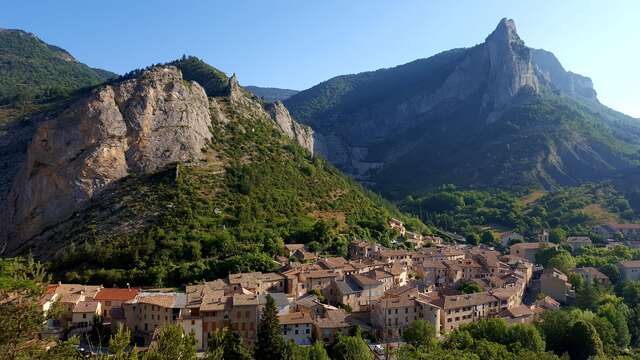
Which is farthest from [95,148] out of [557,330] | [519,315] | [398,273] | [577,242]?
[577,242]

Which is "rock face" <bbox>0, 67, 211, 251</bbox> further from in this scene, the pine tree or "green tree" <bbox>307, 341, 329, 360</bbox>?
the pine tree

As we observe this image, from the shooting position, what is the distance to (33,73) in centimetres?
17150

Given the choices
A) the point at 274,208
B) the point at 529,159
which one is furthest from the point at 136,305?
the point at 529,159

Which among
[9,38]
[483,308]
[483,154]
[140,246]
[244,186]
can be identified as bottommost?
[483,308]

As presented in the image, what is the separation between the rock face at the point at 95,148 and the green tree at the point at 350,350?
45.3 meters

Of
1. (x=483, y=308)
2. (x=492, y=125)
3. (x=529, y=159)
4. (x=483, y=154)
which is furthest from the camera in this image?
(x=492, y=125)

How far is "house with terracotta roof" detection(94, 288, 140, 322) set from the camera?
43.0m

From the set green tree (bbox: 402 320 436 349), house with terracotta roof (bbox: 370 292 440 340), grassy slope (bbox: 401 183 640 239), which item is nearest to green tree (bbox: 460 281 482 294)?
house with terracotta roof (bbox: 370 292 440 340)

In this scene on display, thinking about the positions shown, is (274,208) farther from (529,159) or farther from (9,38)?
(9,38)

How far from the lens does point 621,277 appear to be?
2756 inches

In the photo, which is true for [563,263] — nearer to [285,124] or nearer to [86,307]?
[86,307]

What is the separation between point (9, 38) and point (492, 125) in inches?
7450

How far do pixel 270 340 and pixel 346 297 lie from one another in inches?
615

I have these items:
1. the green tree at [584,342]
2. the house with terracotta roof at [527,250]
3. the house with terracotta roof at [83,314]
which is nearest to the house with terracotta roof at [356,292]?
the green tree at [584,342]
